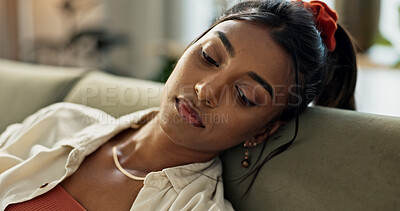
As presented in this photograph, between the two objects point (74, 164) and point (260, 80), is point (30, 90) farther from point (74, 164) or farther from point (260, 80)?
point (260, 80)

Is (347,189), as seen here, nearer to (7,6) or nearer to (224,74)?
(224,74)

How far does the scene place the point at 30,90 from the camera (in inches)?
69.0

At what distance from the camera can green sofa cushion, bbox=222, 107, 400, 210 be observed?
0.96 meters

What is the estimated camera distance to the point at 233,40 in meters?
1.09

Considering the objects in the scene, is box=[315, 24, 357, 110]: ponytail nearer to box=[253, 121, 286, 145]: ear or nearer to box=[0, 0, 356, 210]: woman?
box=[0, 0, 356, 210]: woman

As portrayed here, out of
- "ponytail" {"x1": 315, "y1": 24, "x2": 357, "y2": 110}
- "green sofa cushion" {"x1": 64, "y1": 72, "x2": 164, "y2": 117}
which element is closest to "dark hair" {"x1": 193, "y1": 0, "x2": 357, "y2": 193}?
"ponytail" {"x1": 315, "y1": 24, "x2": 357, "y2": 110}

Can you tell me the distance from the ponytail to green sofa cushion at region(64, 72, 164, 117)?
545mm

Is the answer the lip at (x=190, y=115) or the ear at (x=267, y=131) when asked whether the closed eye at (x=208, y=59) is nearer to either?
the lip at (x=190, y=115)

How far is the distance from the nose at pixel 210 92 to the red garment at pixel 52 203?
0.42 m

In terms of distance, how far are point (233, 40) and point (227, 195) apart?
419 millimetres

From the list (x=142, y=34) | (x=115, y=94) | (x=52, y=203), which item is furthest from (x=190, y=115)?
(x=142, y=34)

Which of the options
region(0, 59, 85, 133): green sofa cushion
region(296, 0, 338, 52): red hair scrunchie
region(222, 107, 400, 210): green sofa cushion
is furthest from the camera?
region(0, 59, 85, 133): green sofa cushion

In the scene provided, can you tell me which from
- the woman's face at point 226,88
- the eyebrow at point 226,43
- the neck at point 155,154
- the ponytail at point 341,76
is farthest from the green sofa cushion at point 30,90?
the ponytail at point 341,76

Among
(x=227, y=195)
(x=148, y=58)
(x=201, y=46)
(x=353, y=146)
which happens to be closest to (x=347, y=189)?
(x=353, y=146)
